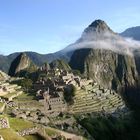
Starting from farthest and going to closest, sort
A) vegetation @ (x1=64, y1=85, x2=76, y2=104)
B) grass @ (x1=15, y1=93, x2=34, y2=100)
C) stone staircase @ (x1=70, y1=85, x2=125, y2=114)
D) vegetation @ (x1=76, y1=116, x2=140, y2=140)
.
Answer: vegetation @ (x1=64, y1=85, x2=76, y2=104)
stone staircase @ (x1=70, y1=85, x2=125, y2=114)
grass @ (x1=15, y1=93, x2=34, y2=100)
vegetation @ (x1=76, y1=116, x2=140, y2=140)

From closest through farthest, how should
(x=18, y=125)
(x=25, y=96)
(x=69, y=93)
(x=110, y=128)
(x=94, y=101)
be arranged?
(x=18, y=125), (x=25, y=96), (x=110, y=128), (x=69, y=93), (x=94, y=101)

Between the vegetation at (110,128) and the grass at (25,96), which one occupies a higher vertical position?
the grass at (25,96)

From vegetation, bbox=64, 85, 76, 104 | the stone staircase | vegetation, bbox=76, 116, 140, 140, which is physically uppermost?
vegetation, bbox=64, 85, 76, 104

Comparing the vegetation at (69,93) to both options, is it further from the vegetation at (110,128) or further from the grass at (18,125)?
the grass at (18,125)

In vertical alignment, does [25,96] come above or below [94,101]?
above

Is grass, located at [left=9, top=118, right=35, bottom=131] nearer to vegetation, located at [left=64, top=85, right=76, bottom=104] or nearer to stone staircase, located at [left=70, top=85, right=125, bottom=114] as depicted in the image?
stone staircase, located at [left=70, top=85, right=125, bottom=114]

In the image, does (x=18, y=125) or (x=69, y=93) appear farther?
(x=69, y=93)

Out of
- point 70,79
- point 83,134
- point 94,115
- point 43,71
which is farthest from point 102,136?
point 43,71

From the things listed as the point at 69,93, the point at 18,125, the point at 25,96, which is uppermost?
the point at 25,96

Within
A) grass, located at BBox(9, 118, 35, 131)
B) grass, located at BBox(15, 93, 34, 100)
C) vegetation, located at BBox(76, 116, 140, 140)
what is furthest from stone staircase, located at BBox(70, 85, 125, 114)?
grass, located at BBox(9, 118, 35, 131)

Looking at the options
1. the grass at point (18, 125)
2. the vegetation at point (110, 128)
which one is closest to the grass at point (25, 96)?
the vegetation at point (110, 128)

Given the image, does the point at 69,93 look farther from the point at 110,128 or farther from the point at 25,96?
the point at 110,128

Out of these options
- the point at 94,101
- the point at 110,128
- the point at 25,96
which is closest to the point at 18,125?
the point at 25,96
